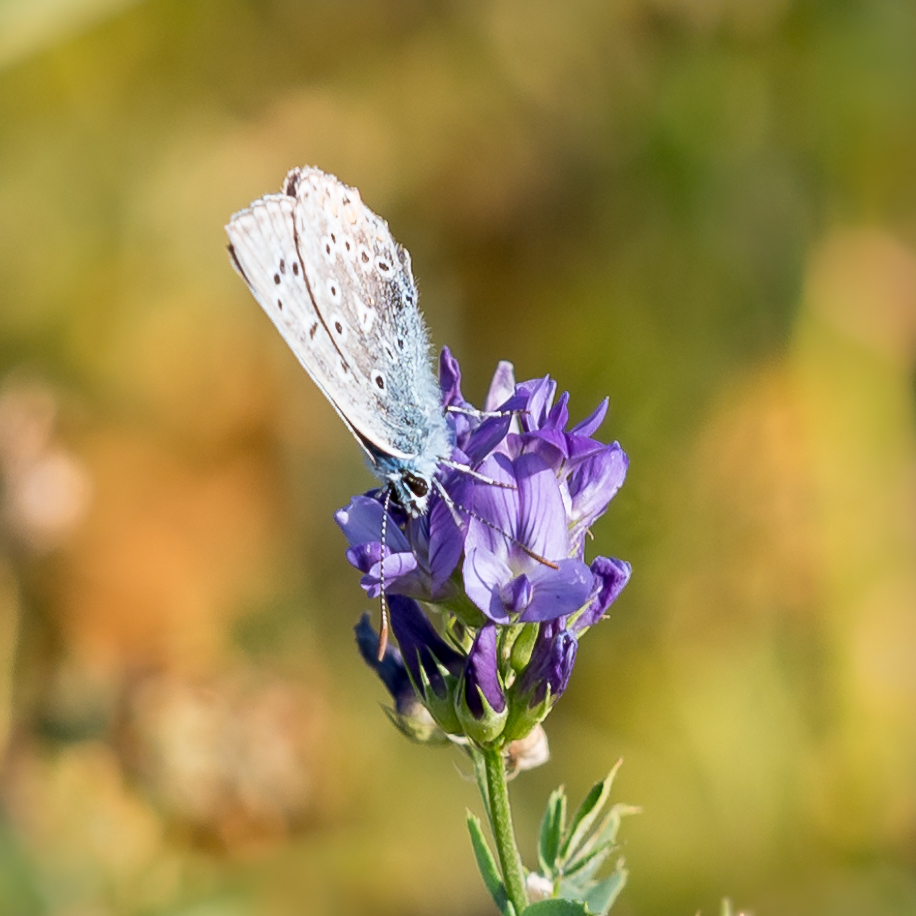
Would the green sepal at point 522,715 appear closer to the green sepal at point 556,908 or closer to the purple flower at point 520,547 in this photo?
the purple flower at point 520,547

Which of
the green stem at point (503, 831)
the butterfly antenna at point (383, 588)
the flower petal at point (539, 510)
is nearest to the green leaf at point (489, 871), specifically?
the green stem at point (503, 831)

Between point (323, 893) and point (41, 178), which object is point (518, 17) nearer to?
point (41, 178)

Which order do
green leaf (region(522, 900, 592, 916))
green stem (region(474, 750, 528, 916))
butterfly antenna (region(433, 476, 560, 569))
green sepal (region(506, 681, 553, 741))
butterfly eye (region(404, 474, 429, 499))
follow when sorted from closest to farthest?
green leaf (region(522, 900, 592, 916)), green stem (region(474, 750, 528, 916)), green sepal (region(506, 681, 553, 741)), butterfly antenna (region(433, 476, 560, 569)), butterfly eye (region(404, 474, 429, 499))

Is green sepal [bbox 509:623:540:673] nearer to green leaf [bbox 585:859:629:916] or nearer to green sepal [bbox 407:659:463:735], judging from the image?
green sepal [bbox 407:659:463:735]

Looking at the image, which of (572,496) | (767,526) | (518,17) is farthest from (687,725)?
(518,17)

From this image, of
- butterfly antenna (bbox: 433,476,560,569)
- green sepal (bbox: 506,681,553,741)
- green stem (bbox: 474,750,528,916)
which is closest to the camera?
green stem (bbox: 474,750,528,916)

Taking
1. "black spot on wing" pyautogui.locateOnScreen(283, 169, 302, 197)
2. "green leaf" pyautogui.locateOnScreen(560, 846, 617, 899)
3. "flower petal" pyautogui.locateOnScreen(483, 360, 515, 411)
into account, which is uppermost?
"black spot on wing" pyautogui.locateOnScreen(283, 169, 302, 197)

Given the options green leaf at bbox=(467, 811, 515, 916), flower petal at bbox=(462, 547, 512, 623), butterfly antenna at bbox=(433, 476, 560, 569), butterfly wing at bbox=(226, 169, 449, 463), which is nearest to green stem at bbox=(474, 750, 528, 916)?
green leaf at bbox=(467, 811, 515, 916)

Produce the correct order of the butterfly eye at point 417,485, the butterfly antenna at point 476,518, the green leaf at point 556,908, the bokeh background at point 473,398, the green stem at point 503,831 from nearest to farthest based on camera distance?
the green leaf at point 556,908 → the green stem at point 503,831 → the butterfly antenna at point 476,518 → the butterfly eye at point 417,485 → the bokeh background at point 473,398
